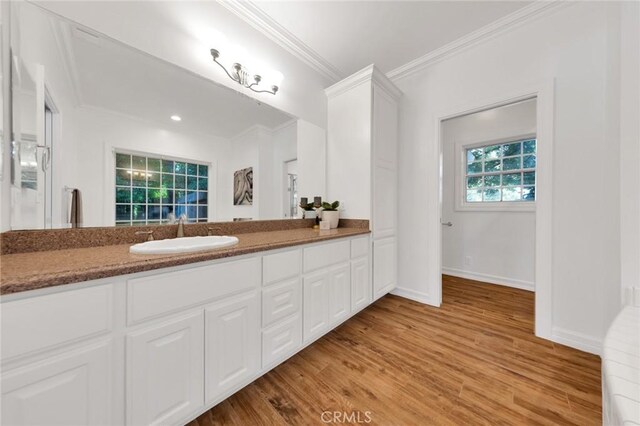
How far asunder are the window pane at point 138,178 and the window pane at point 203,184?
309mm

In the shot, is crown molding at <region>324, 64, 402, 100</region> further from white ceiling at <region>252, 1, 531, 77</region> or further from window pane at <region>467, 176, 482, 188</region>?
window pane at <region>467, 176, 482, 188</region>

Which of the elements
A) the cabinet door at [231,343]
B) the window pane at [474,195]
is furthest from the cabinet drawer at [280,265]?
the window pane at [474,195]

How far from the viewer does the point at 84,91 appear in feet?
3.99

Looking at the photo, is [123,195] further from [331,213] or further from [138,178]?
[331,213]

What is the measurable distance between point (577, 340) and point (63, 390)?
2.92 metres

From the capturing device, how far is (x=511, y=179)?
10.2ft

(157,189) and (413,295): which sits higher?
(157,189)

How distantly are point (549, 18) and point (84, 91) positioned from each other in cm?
327

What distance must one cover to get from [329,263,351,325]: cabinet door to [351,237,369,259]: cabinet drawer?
5.5 inches

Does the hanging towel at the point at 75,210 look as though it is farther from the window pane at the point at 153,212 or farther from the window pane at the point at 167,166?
the window pane at the point at 167,166

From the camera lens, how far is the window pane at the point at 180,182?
152 centimetres

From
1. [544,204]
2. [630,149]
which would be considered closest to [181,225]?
[630,149]

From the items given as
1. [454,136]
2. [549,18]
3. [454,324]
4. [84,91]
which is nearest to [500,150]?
[454,136]

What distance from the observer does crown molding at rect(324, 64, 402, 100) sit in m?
2.16
